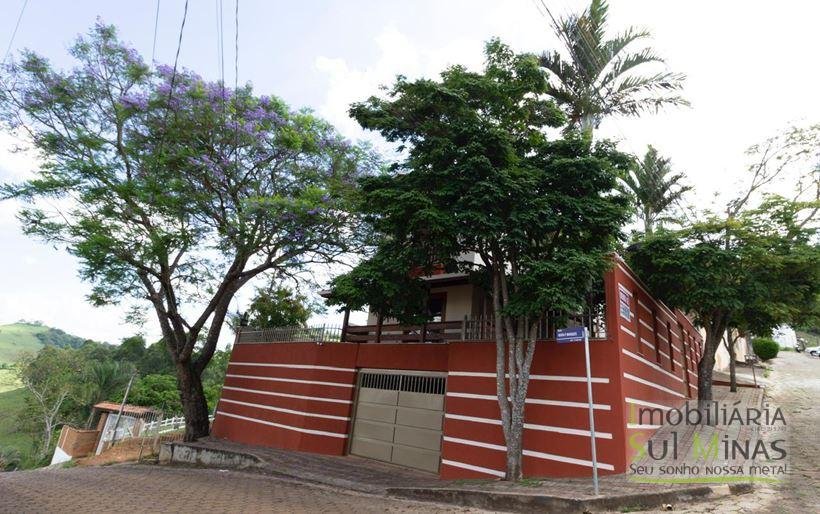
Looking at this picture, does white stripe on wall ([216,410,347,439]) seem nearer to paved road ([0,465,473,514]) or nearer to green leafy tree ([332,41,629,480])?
paved road ([0,465,473,514])

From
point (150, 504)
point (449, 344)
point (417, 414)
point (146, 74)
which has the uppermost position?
point (146, 74)

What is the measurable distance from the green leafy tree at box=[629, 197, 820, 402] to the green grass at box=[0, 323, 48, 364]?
478 feet

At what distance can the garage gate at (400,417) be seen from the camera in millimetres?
11367

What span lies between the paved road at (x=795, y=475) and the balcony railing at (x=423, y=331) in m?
3.30

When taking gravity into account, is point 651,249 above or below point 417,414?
above

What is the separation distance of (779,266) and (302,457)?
13625 mm

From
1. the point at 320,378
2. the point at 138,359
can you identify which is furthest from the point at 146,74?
the point at 138,359

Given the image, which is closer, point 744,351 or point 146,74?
point 146,74

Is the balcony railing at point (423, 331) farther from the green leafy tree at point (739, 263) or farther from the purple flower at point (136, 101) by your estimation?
the purple flower at point (136, 101)

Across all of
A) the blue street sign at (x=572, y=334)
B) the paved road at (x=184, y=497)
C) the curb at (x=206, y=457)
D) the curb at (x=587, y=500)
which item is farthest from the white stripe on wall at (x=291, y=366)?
the blue street sign at (x=572, y=334)

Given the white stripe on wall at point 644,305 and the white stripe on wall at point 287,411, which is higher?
the white stripe on wall at point 644,305

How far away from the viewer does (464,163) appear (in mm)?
8820

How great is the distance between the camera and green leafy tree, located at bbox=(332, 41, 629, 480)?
848cm

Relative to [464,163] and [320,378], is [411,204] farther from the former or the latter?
[320,378]
